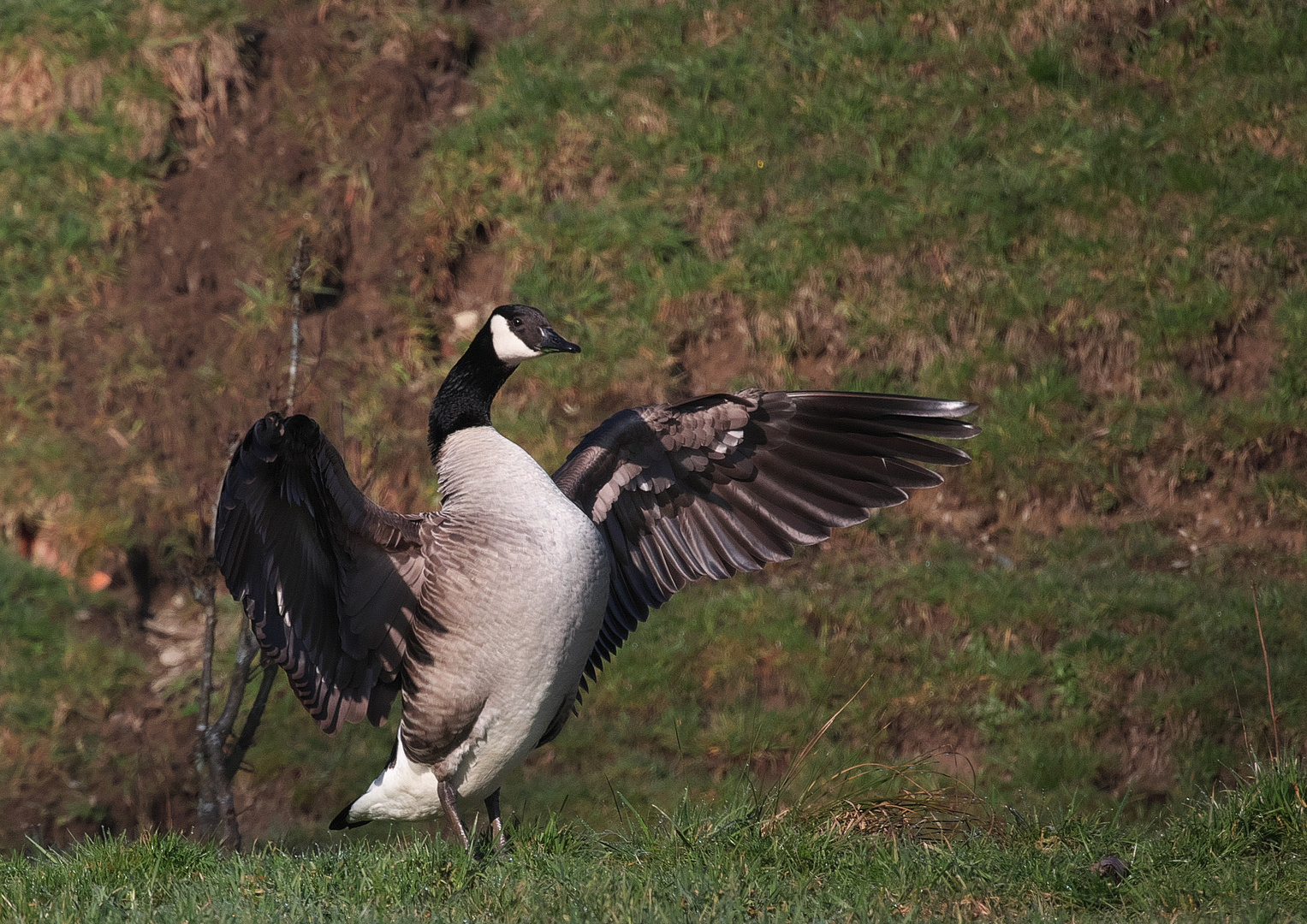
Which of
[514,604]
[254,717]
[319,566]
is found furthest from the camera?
[254,717]

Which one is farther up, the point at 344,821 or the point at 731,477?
the point at 731,477

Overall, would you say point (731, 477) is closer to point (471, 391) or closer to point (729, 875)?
point (471, 391)

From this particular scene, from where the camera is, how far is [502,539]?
4.75 m

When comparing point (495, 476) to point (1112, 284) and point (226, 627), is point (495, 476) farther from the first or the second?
point (1112, 284)

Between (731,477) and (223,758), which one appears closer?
(731,477)

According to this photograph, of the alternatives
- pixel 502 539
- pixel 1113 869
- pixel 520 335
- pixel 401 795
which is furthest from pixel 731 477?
pixel 1113 869

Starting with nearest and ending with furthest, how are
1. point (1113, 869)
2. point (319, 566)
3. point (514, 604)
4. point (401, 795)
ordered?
point (1113, 869)
point (514, 604)
point (319, 566)
point (401, 795)

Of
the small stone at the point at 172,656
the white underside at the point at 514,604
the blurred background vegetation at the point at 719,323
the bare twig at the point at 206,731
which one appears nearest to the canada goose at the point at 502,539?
the white underside at the point at 514,604

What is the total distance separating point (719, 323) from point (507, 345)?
4.56 m

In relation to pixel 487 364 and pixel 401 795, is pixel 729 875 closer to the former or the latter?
pixel 401 795

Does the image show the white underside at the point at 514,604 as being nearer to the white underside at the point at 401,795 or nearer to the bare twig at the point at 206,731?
the white underside at the point at 401,795

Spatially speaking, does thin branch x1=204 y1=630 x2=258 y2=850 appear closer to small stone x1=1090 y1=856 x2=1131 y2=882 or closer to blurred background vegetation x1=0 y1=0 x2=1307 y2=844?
blurred background vegetation x1=0 y1=0 x2=1307 y2=844

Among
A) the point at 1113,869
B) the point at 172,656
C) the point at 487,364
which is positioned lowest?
the point at 172,656

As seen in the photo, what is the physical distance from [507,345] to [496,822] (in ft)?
6.38
